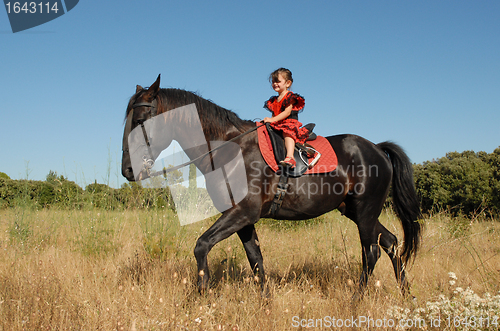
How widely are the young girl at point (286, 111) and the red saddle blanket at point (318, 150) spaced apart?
13 cm

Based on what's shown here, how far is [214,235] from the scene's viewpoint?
9.84 feet

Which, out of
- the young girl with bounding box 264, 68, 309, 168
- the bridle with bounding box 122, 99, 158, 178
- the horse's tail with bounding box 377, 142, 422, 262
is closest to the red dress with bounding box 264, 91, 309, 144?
the young girl with bounding box 264, 68, 309, 168

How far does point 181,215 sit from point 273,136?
284cm

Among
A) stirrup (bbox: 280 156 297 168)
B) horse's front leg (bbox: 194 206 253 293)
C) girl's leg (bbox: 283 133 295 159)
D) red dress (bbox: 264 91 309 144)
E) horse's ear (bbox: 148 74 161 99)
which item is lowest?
horse's front leg (bbox: 194 206 253 293)

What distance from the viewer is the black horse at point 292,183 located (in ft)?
10.4

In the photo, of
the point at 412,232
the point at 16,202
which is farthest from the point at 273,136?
the point at 16,202

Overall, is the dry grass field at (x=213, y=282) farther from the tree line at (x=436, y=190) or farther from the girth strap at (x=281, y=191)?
the girth strap at (x=281, y=191)

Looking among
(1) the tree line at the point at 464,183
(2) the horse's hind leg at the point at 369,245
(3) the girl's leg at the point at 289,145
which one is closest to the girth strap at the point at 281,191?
(3) the girl's leg at the point at 289,145

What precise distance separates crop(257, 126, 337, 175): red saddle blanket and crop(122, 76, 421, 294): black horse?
3.1 inches

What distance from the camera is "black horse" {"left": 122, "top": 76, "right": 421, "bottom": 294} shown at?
10.4ft

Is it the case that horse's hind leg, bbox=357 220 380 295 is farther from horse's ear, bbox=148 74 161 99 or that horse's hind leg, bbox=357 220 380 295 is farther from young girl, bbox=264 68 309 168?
horse's ear, bbox=148 74 161 99

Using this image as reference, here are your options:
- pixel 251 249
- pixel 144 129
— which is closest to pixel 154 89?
pixel 144 129

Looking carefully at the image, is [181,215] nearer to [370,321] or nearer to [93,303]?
[93,303]

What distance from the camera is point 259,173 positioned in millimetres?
3346
